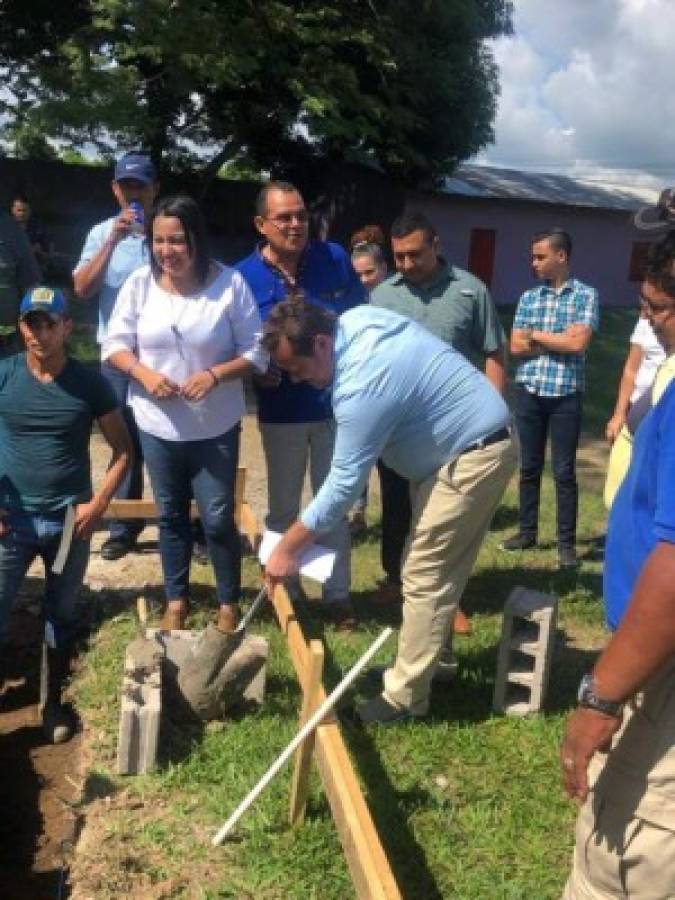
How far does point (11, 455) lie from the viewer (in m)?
3.74

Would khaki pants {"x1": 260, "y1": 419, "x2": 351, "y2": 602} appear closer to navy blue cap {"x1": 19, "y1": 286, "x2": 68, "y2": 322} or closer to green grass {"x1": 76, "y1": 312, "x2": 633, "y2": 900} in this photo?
green grass {"x1": 76, "y1": 312, "x2": 633, "y2": 900}

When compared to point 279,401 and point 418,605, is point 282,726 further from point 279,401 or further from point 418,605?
point 279,401

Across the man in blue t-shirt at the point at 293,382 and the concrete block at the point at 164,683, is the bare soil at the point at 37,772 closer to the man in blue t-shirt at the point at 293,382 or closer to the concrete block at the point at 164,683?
the concrete block at the point at 164,683

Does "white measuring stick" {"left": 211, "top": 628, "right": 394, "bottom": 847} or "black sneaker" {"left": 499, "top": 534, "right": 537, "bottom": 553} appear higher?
"white measuring stick" {"left": 211, "top": 628, "right": 394, "bottom": 847}

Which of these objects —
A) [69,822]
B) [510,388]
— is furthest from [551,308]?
[510,388]

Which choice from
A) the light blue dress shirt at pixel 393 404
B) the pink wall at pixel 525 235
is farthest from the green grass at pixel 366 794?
the pink wall at pixel 525 235

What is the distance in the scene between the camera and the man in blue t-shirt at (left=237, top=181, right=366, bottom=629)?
431 cm

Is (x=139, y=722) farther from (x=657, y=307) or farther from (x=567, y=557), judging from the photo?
(x=567, y=557)

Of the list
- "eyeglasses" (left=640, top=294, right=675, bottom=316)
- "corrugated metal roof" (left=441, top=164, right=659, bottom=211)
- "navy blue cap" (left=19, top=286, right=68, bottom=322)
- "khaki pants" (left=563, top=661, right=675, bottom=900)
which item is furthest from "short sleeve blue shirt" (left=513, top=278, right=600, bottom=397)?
"corrugated metal roof" (left=441, top=164, right=659, bottom=211)

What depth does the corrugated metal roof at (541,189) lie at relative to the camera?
23.0 m

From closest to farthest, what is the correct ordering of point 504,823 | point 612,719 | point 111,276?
point 612,719 < point 504,823 < point 111,276

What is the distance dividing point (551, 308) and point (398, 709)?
2.92 meters

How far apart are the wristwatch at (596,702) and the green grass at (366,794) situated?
1.39 meters

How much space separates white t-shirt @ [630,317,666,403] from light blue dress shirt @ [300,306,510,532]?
1.44 metres
